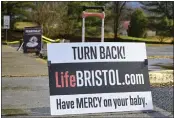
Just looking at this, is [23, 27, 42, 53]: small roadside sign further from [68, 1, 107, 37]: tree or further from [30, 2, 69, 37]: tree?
[68, 1, 107, 37]: tree

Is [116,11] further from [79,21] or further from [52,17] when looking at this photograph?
[52,17]

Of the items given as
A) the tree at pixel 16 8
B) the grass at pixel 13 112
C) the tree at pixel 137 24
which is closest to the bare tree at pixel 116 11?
the tree at pixel 137 24

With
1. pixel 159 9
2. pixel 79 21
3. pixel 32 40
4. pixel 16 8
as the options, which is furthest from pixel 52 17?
pixel 32 40

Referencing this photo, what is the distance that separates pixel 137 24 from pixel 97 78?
37754 millimetres

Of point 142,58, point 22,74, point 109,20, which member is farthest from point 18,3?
point 142,58

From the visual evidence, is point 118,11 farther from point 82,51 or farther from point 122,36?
point 82,51

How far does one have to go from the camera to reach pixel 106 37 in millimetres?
43156

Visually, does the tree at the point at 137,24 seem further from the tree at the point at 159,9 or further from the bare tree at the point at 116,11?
the bare tree at the point at 116,11

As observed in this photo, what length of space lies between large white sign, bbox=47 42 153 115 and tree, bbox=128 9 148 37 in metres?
37.0

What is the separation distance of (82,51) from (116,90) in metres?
0.76

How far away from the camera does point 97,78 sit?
5.91 metres

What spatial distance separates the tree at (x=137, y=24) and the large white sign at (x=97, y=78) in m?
37.0

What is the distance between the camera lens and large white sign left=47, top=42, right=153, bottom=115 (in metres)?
5.72

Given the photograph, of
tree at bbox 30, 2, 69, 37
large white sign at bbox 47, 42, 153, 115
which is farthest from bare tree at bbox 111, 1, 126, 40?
large white sign at bbox 47, 42, 153, 115
